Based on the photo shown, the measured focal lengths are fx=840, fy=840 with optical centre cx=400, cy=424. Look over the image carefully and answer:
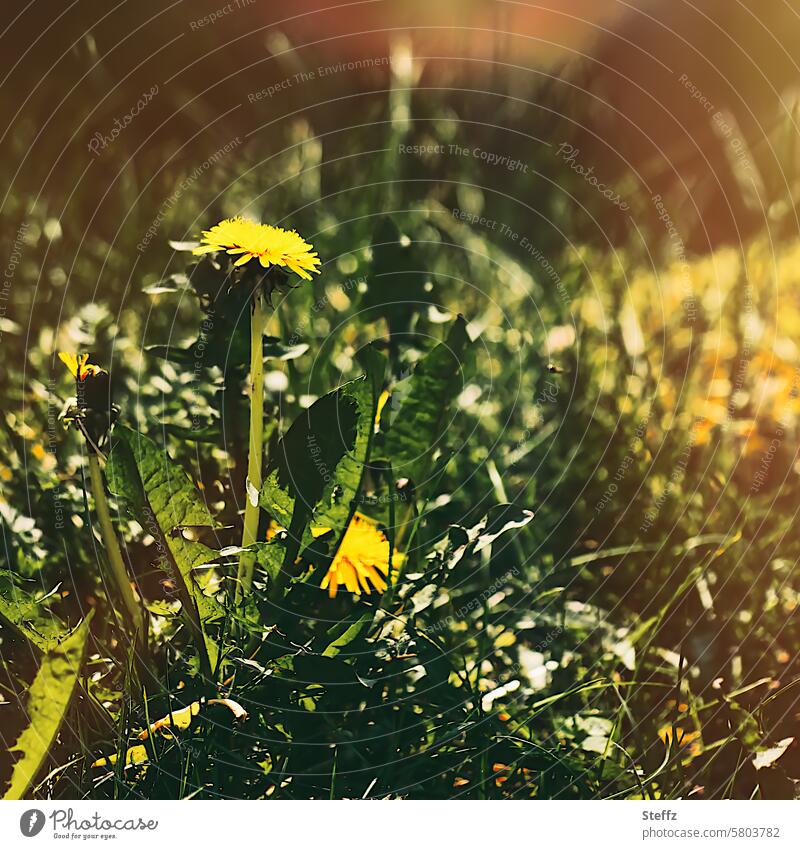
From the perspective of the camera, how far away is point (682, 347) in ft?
2.38

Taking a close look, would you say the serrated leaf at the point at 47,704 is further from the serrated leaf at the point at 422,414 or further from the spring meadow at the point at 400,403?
the serrated leaf at the point at 422,414

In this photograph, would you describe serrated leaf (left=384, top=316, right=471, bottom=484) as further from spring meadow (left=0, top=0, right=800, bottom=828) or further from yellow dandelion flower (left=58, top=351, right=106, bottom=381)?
yellow dandelion flower (left=58, top=351, right=106, bottom=381)

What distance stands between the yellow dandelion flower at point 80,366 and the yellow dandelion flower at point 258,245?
0.39 feet

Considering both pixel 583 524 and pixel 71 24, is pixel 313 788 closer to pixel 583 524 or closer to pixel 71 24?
pixel 583 524

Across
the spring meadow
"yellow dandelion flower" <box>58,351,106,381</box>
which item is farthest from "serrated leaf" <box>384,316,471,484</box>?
"yellow dandelion flower" <box>58,351,106,381</box>

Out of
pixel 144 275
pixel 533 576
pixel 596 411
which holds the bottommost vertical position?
pixel 533 576

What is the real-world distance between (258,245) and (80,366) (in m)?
0.16

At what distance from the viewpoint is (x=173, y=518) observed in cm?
58

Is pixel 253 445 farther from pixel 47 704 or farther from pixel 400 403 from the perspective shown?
pixel 47 704

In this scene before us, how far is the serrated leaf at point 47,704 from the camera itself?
588 millimetres

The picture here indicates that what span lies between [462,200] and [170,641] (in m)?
0.43

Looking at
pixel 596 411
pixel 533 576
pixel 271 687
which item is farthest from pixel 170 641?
pixel 596 411

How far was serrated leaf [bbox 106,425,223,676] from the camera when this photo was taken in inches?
22.6

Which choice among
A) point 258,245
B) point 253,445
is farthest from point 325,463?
point 258,245
